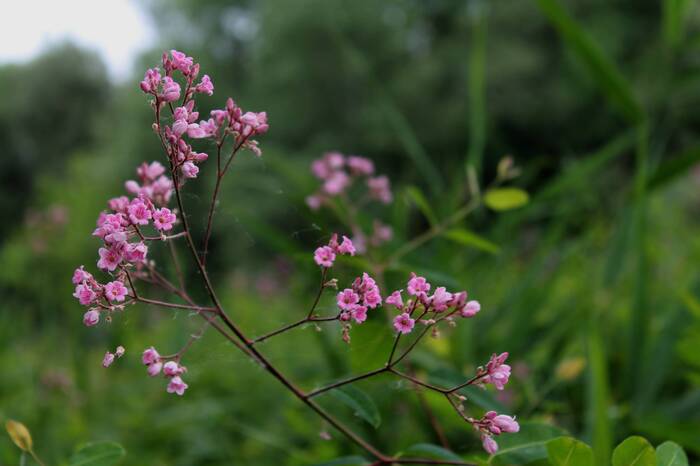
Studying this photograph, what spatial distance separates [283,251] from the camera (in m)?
1.67

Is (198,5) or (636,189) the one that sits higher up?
(198,5)

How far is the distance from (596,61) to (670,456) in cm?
111

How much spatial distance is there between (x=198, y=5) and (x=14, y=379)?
792 inches

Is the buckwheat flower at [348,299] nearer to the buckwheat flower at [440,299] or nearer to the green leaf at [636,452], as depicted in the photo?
the buckwheat flower at [440,299]

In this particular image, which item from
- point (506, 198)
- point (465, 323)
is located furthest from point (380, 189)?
point (465, 323)

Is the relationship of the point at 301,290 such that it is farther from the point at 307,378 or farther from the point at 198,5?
the point at 198,5

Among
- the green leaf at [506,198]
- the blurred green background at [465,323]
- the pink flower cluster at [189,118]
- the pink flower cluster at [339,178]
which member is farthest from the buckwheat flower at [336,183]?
the pink flower cluster at [189,118]

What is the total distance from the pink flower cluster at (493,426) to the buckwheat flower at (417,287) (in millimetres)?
144

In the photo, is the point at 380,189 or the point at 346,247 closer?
the point at 346,247

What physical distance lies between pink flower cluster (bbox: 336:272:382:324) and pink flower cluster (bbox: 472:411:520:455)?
16 centimetres

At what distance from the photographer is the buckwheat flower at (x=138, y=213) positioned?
72 centimetres

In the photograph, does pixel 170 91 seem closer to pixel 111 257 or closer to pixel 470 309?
pixel 111 257

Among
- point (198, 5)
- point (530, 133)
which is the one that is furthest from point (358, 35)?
point (198, 5)

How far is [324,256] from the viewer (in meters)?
0.76
